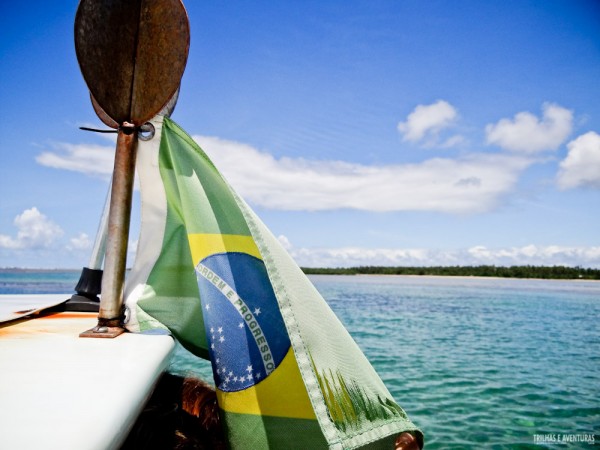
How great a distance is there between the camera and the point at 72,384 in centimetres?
127

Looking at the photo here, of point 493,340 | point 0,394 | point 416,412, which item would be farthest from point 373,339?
point 0,394

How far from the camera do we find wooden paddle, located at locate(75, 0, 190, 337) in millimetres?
2002

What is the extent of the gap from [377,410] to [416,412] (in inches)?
202

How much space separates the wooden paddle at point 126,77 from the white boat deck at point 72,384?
0.28 metres

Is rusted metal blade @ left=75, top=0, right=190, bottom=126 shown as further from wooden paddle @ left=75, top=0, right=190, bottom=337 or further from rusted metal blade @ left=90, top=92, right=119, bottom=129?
rusted metal blade @ left=90, top=92, right=119, bottom=129

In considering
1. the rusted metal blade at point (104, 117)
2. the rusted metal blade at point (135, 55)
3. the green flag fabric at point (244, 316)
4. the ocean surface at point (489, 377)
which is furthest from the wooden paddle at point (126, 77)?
the ocean surface at point (489, 377)

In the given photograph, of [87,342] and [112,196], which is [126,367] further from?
[112,196]

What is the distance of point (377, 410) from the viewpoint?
1.59 metres

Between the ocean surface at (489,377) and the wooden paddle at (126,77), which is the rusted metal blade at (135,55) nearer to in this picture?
the wooden paddle at (126,77)

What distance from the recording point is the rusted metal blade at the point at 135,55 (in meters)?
1.99

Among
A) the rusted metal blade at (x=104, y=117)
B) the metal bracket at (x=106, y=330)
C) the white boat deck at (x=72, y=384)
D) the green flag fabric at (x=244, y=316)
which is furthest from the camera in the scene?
the rusted metal blade at (x=104, y=117)

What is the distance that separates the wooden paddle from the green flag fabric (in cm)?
10

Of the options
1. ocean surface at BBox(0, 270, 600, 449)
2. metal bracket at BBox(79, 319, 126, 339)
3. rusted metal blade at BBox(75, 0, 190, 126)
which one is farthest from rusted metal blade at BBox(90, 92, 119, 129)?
ocean surface at BBox(0, 270, 600, 449)

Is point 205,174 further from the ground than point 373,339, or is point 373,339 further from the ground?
point 205,174
